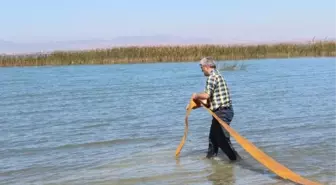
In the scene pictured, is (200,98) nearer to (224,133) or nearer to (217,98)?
(217,98)

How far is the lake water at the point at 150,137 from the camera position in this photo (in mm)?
8258

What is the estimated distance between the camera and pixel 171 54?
1828 inches

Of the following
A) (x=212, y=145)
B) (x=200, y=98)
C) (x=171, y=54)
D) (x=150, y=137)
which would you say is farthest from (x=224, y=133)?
(x=171, y=54)

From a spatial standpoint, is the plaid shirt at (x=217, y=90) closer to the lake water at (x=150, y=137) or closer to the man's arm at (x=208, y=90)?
Result: the man's arm at (x=208, y=90)

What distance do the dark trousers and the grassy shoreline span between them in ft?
120

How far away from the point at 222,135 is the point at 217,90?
76 centimetres

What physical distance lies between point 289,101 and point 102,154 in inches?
356

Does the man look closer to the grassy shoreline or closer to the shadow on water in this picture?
the shadow on water


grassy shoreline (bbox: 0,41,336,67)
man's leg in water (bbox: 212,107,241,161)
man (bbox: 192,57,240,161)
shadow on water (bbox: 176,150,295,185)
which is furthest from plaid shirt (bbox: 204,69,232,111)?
grassy shoreline (bbox: 0,41,336,67)

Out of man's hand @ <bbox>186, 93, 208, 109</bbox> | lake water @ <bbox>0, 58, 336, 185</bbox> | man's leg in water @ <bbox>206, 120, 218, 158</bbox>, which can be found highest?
man's hand @ <bbox>186, 93, 208, 109</bbox>

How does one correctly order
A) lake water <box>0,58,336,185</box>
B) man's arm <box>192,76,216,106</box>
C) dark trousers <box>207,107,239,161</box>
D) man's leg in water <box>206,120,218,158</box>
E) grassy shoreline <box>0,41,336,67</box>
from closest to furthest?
man's arm <box>192,76,216,106</box>, lake water <box>0,58,336,185</box>, dark trousers <box>207,107,239,161</box>, man's leg in water <box>206,120,218,158</box>, grassy shoreline <box>0,41,336,67</box>

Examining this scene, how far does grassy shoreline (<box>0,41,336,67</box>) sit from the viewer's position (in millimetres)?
46125

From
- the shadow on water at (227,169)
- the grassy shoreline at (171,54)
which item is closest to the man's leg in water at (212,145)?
the shadow on water at (227,169)

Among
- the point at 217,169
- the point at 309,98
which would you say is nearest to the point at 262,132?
the point at 217,169
